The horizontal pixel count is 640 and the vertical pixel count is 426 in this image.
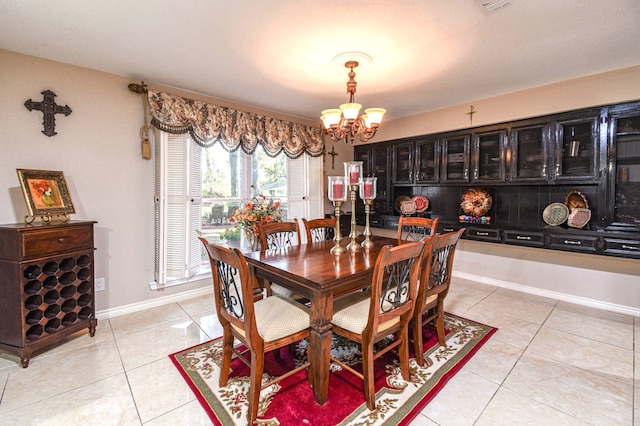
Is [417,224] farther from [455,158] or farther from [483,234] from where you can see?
[455,158]

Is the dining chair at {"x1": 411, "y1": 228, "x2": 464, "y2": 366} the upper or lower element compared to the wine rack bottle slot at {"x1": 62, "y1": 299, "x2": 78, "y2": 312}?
upper

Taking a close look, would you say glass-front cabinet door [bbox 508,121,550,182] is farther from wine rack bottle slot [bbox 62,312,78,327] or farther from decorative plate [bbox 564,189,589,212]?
wine rack bottle slot [bbox 62,312,78,327]

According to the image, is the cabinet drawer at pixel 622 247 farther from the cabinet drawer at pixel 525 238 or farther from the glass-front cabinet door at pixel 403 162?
the glass-front cabinet door at pixel 403 162

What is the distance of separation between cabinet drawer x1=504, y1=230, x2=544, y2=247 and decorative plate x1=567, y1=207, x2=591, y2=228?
300mm

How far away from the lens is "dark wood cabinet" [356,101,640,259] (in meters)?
2.84

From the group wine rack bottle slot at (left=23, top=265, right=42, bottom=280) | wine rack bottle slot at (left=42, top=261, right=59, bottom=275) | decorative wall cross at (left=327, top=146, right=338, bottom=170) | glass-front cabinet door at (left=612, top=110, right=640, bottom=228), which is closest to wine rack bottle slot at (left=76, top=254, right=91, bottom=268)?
wine rack bottle slot at (left=42, top=261, right=59, bottom=275)

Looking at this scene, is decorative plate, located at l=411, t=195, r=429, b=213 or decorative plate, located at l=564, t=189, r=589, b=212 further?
decorative plate, located at l=411, t=195, r=429, b=213

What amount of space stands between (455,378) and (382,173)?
3411mm

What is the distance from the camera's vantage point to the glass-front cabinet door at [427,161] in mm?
4141

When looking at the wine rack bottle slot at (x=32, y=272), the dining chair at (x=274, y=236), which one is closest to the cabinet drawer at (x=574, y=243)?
the dining chair at (x=274, y=236)

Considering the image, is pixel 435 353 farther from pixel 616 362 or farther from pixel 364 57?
pixel 364 57

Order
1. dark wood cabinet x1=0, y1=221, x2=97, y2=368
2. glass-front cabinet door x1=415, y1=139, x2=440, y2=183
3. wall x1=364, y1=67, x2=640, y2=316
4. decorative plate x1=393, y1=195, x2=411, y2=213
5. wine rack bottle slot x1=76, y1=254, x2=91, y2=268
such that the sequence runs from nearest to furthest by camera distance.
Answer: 1. dark wood cabinet x1=0, y1=221, x2=97, y2=368
2. wine rack bottle slot x1=76, y1=254, x2=91, y2=268
3. wall x1=364, y1=67, x2=640, y2=316
4. glass-front cabinet door x1=415, y1=139, x2=440, y2=183
5. decorative plate x1=393, y1=195, x2=411, y2=213

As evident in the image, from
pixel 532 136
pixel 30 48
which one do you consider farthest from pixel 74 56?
pixel 532 136

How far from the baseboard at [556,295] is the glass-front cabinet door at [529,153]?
1.38 meters
